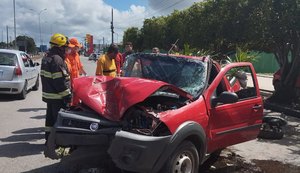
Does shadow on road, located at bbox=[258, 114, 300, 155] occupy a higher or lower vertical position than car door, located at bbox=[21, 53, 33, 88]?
lower

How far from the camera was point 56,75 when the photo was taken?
6.64 metres

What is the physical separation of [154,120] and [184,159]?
67cm

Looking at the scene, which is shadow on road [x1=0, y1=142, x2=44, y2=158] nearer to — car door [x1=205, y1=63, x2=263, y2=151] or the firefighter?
the firefighter

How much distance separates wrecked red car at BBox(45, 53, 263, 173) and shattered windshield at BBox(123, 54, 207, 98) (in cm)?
2

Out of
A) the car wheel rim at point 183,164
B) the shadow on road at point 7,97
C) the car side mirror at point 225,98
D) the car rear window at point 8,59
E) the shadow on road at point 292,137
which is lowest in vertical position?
the shadow on road at point 292,137

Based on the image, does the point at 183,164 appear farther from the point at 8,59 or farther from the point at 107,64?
the point at 8,59

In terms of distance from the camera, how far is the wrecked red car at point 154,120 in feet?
14.5

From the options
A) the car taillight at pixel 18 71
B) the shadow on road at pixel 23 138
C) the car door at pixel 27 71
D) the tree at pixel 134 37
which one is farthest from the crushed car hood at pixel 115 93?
the tree at pixel 134 37

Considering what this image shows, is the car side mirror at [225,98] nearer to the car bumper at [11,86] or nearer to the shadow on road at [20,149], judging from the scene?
the shadow on road at [20,149]

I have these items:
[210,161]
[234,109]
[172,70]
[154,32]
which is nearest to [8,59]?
[172,70]

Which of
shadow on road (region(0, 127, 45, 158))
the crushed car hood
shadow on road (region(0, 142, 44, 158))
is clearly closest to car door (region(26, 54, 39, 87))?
shadow on road (region(0, 127, 45, 158))

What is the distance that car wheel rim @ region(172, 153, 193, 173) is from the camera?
15.5 ft

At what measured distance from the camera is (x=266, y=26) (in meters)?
13.1

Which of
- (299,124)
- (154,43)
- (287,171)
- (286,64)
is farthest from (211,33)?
(154,43)
